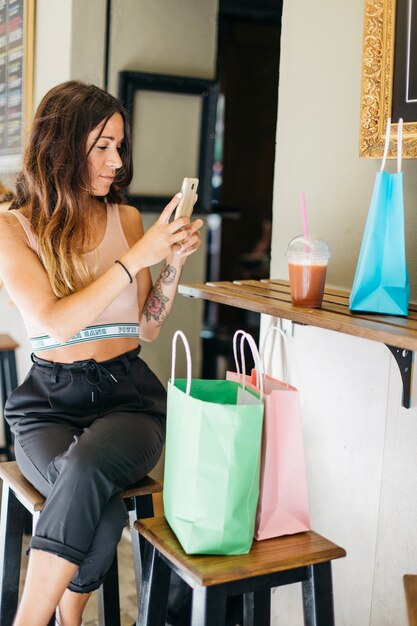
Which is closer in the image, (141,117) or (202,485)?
(202,485)

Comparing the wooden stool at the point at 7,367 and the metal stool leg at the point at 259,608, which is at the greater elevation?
the wooden stool at the point at 7,367

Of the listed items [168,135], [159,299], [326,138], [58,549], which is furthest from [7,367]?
[326,138]

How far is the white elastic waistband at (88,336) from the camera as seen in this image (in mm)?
1911

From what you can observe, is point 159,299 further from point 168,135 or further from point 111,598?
point 168,135

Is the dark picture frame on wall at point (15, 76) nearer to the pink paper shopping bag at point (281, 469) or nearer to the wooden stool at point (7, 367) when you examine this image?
the wooden stool at point (7, 367)

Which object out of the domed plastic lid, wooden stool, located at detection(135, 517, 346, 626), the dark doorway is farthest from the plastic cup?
the dark doorway

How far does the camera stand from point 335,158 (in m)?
1.84

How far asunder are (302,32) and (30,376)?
107 centimetres

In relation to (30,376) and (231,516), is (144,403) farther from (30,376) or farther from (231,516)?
(231,516)

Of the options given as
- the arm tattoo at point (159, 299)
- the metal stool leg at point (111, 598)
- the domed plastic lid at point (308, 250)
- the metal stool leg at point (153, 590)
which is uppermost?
the domed plastic lid at point (308, 250)

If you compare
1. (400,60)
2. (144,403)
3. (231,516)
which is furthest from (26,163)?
(231,516)

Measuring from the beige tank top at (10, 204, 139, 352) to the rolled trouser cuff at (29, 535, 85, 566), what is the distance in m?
0.51

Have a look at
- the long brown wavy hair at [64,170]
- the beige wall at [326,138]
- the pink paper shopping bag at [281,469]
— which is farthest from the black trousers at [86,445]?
the beige wall at [326,138]

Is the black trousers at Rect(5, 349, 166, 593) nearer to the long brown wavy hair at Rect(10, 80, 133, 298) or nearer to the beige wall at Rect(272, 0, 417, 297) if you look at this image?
the long brown wavy hair at Rect(10, 80, 133, 298)
